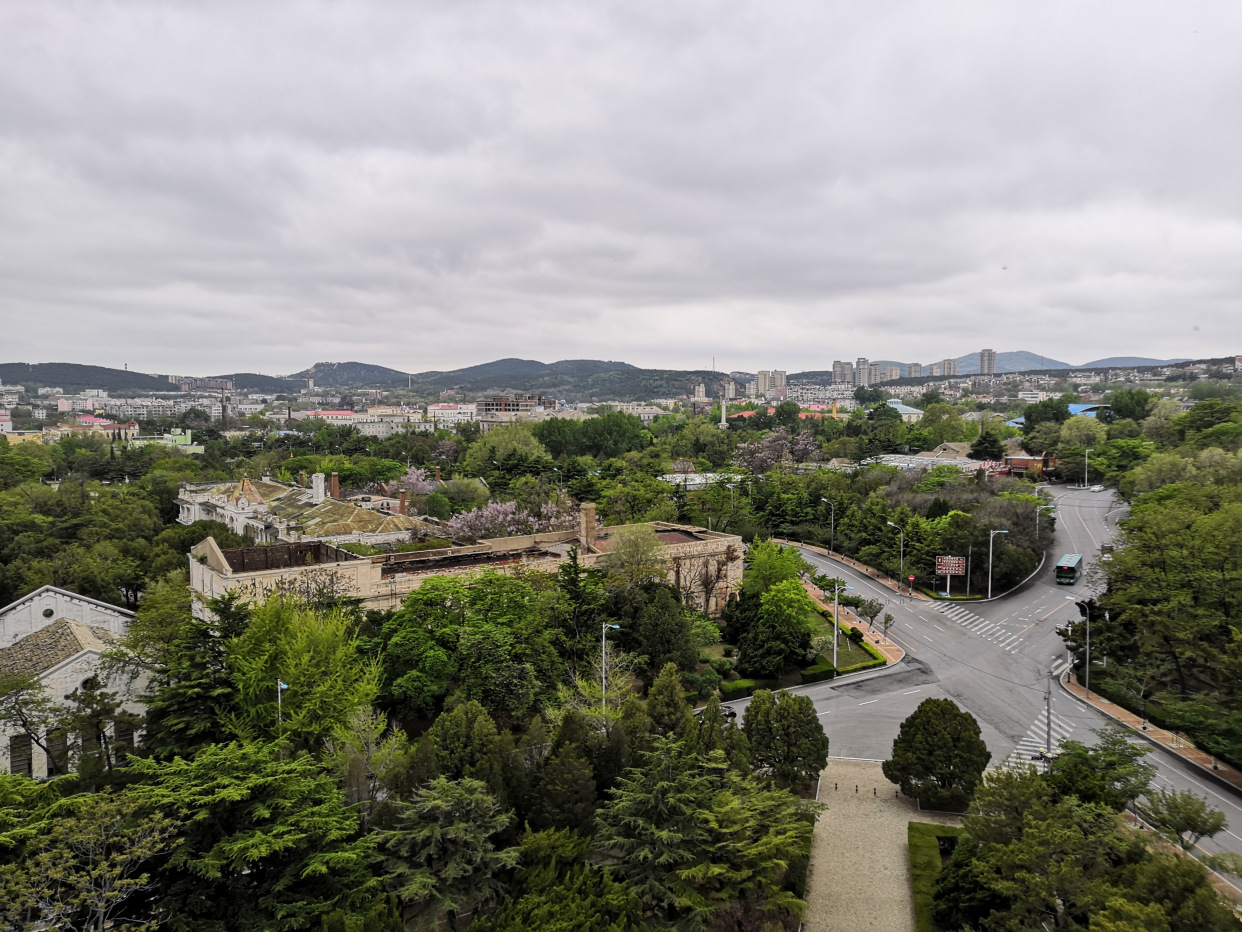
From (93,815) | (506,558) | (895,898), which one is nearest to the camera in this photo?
(93,815)

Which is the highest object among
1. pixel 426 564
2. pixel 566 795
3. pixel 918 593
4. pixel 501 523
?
pixel 426 564

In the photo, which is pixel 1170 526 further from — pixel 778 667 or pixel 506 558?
pixel 506 558

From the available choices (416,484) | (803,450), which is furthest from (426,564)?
(803,450)

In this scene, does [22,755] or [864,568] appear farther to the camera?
[864,568]

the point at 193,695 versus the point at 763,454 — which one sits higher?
the point at 763,454

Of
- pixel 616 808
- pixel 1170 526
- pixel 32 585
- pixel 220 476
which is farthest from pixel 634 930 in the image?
pixel 220 476

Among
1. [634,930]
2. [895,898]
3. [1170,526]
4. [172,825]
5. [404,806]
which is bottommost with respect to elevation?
[895,898]

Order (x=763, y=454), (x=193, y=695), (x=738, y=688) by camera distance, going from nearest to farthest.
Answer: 1. (x=193, y=695)
2. (x=738, y=688)
3. (x=763, y=454)

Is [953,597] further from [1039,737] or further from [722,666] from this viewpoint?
Result: [722,666]
